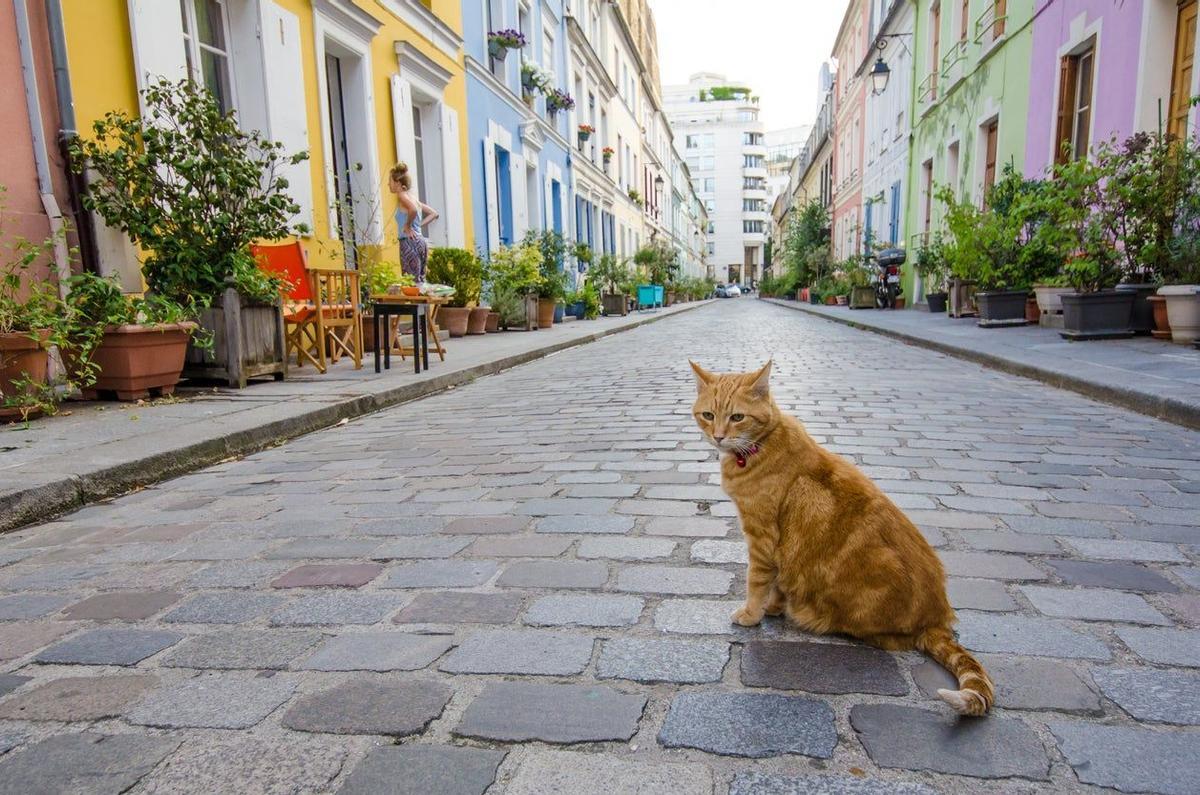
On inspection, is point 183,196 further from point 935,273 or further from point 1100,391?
point 935,273

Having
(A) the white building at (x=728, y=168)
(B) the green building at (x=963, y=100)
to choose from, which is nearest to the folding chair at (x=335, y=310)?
(B) the green building at (x=963, y=100)

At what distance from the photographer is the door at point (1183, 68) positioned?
8.66 meters

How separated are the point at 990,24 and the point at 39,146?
1588 centimetres

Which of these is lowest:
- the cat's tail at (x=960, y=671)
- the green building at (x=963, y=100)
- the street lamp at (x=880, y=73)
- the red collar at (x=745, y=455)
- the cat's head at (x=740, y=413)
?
the cat's tail at (x=960, y=671)

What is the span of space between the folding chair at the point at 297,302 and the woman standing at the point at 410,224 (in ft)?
5.30

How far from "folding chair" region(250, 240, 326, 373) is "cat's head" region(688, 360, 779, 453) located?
5995 mm

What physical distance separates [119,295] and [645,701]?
5490mm

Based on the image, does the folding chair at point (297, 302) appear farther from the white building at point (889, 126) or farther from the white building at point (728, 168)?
the white building at point (728, 168)

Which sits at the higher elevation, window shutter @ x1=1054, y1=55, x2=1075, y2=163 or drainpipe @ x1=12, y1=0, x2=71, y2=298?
window shutter @ x1=1054, y1=55, x2=1075, y2=163

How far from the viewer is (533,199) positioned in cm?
1869

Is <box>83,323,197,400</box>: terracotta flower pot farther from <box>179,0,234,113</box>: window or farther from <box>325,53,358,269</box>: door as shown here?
<box>325,53,358,269</box>: door

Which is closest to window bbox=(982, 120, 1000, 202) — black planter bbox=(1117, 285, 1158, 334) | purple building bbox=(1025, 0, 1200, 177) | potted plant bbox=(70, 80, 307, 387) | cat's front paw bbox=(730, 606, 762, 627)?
purple building bbox=(1025, 0, 1200, 177)

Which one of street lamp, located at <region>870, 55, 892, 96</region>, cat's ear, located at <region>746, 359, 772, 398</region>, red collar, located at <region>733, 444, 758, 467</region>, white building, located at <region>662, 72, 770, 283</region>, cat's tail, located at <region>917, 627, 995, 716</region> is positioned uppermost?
white building, located at <region>662, 72, 770, 283</region>

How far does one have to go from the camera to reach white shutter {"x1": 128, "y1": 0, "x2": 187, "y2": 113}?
628 centimetres
